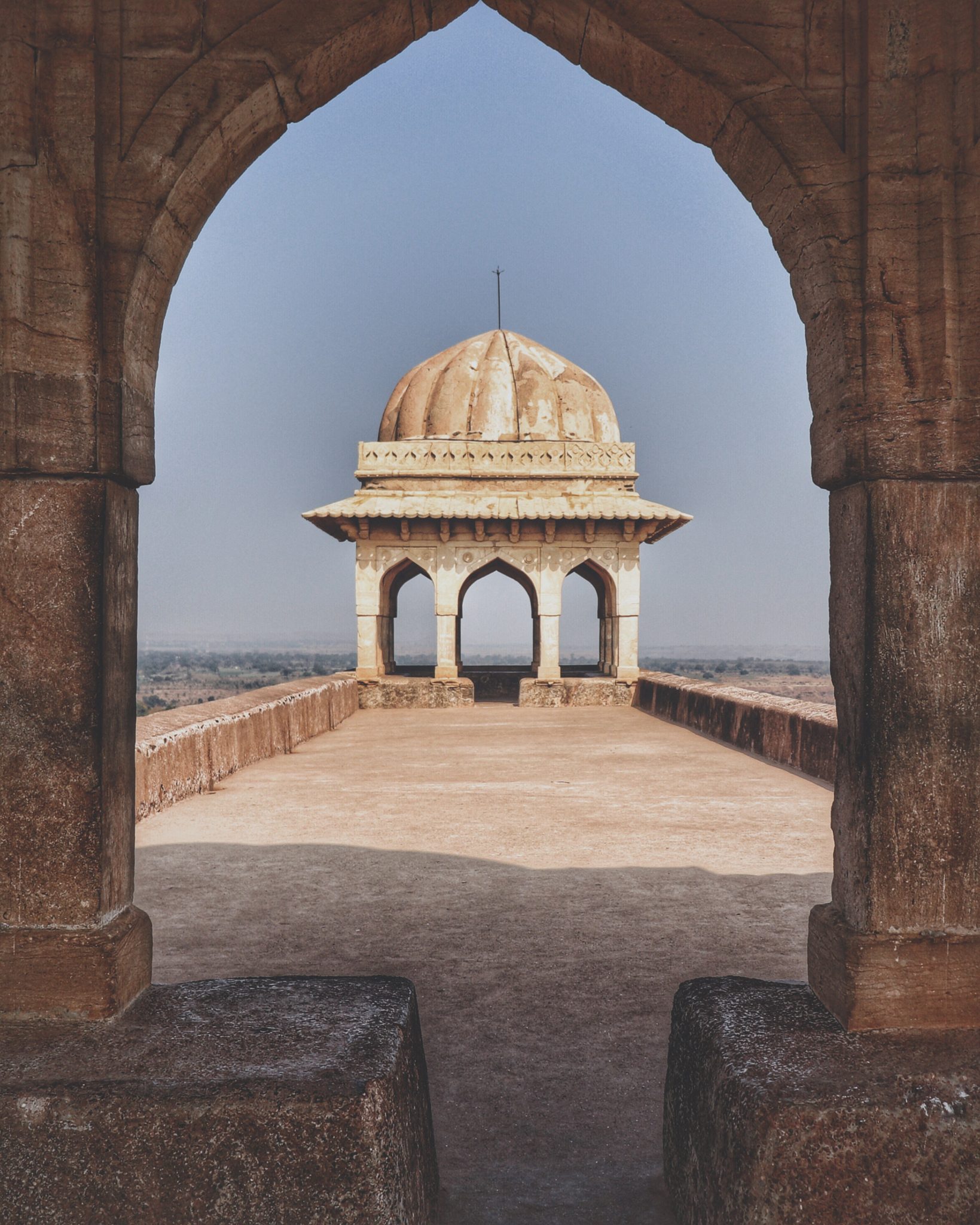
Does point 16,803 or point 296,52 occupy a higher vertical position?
point 296,52

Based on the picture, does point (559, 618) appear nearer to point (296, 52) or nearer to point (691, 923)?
point (691, 923)

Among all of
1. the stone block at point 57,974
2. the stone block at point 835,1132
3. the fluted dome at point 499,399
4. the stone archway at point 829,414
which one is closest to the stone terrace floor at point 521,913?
the stone block at point 835,1132

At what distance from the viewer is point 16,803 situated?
2.35 metres

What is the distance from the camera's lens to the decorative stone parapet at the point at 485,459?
16969mm

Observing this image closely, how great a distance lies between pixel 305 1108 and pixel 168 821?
4822 millimetres

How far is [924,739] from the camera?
2.35m

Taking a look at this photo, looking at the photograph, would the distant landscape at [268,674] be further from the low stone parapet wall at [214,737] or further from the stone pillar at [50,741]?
the stone pillar at [50,741]

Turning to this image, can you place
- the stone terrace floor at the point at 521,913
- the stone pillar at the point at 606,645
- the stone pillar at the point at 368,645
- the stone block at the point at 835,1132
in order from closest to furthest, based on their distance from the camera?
the stone block at the point at 835,1132 → the stone terrace floor at the point at 521,913 → the stone pillar at the point at 368,645 → the stone pillar at the point at 606,645

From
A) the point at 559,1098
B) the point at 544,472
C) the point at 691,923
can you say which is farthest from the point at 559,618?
the point at 559,1098

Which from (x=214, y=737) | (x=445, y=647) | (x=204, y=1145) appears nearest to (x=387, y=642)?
(x=445, y=647)

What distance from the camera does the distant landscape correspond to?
46269 mm

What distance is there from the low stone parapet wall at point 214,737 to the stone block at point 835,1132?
4.46m

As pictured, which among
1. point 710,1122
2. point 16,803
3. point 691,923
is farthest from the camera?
point 691,923

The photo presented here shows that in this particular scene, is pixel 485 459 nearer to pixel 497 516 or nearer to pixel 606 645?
pixel 497 516
